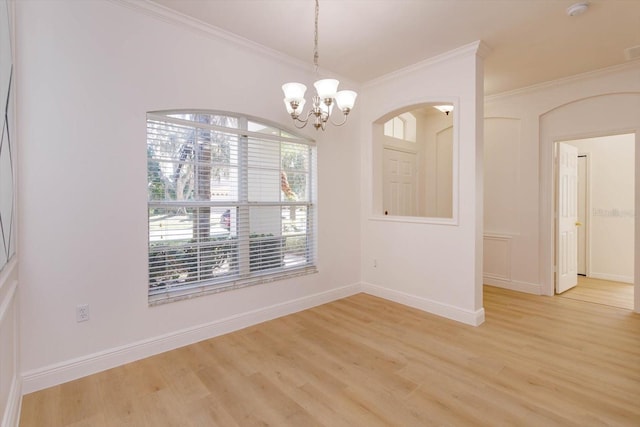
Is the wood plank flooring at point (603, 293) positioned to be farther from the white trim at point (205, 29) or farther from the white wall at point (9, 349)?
the white wall at point (9, 349)

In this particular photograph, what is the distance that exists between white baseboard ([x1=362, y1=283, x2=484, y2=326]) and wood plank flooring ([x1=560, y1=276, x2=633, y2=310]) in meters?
2.00

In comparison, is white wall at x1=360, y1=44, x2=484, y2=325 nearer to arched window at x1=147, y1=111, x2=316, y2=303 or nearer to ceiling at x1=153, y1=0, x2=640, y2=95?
ceiling at x1=153, y1=0, x2=640, y2=95

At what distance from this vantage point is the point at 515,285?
4.61m

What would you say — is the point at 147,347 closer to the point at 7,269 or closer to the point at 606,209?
the point at 7,269

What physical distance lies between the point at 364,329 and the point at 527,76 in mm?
3717

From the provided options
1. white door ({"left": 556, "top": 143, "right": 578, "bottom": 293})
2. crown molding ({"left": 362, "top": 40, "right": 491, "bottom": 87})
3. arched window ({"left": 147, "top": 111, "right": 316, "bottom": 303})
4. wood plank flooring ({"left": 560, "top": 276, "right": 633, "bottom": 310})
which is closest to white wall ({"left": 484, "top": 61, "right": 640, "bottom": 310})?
white door ({"left": 556, "top": 143, "right": 578, "bottom": 293})

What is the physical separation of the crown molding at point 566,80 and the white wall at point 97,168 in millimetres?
3788

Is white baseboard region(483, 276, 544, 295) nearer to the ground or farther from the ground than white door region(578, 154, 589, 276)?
nearer to the ground

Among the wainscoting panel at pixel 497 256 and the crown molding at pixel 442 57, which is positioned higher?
the crown molding at pixel 442 57

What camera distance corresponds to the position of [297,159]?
3760mm

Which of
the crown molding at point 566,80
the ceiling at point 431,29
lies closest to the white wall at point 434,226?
the ceiling at point 431,29

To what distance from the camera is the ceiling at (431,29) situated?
8.66 feet

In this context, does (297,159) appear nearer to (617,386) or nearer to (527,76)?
(527,76)

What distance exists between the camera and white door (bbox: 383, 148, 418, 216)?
5.11 meters
